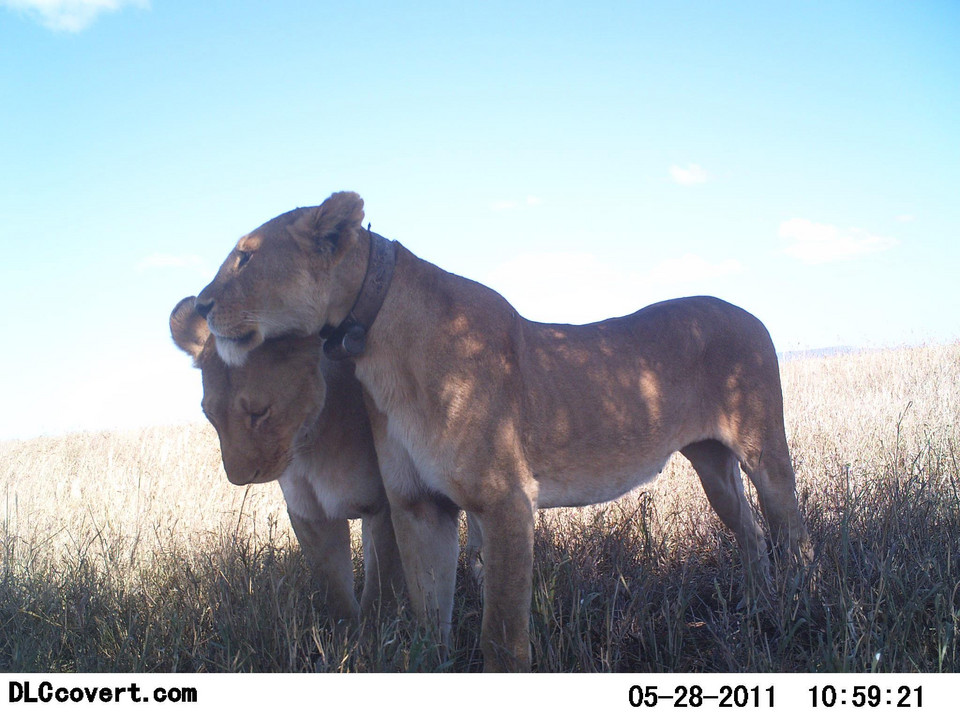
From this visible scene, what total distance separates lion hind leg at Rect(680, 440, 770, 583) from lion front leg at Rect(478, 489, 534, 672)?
2133mm

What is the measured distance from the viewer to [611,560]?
16.8 ft

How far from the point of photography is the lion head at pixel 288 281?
3.54 m

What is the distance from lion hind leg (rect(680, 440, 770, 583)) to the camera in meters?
5.30

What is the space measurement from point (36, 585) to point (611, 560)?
373cm

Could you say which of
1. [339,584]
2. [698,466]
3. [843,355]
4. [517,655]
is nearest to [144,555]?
[339,584]

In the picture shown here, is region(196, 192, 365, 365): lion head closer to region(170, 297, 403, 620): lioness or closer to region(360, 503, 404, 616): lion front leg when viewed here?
region(170, 297, 403, 620): lioness

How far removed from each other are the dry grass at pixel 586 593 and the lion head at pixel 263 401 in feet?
2.50

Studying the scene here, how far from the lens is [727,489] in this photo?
530cm

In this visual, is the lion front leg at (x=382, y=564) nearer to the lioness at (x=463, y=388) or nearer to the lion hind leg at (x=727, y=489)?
the lioness at (x=463, y=388)

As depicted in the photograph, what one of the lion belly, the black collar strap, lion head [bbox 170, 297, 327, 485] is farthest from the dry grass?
the black collar strap

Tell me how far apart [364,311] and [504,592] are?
145 centimetres

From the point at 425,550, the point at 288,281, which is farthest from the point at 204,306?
the point at 425,550

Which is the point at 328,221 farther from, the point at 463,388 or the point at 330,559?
the point at 330,559

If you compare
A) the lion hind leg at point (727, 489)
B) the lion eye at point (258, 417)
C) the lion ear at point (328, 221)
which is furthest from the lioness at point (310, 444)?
the lion hind leg at point (727, 489)
